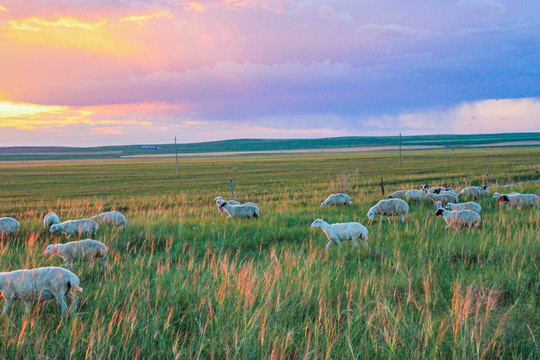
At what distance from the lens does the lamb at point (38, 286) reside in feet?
15.7

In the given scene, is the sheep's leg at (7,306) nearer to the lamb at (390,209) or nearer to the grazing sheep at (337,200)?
the lamb at (390,209)

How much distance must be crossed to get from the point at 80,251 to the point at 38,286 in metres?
2.55

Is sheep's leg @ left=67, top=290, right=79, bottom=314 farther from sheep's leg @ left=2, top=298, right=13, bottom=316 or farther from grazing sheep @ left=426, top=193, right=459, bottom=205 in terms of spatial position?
grazing sheep @ left=426, top=193, right=459, bottom=205

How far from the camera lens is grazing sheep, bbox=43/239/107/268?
721 cm

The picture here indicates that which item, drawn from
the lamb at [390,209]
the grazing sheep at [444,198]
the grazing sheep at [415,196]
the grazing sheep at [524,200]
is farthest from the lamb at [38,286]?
the grazing sheep at [415,196]

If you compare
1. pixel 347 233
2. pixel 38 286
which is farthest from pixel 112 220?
pixel 347 233

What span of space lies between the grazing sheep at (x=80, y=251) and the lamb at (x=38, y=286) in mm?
2168

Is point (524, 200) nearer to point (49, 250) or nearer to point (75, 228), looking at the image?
point (75, 228)

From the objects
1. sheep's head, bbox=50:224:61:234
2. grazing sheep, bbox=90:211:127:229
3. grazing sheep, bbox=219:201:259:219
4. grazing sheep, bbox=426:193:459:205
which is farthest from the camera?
grazing sheep, bbox=426:193:459:205

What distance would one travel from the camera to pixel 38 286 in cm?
486

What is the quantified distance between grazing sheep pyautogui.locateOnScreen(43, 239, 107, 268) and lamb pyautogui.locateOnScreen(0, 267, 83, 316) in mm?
2168

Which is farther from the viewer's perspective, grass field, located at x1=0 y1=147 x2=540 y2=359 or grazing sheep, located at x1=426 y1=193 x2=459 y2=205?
grazing sheep, located at x1=426 y1=193 x2=459 y2=205

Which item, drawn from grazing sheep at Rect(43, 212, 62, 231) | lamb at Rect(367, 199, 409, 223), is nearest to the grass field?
grazing sheep at Rect(43, 212, 62, 231)

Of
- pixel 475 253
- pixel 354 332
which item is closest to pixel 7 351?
pixel 354 332
